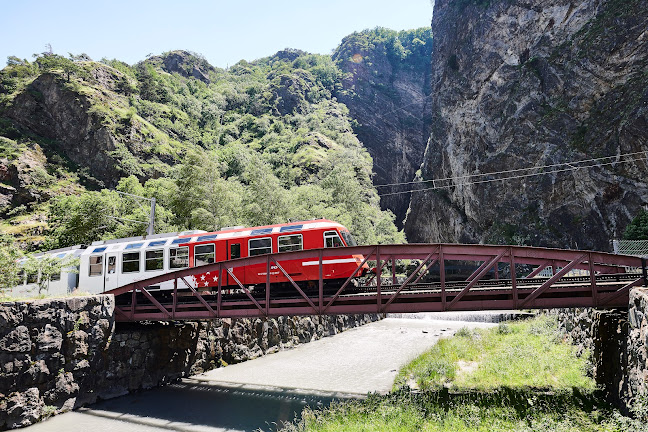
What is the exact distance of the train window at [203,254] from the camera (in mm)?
19141

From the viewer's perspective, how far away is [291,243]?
18203 millimetres

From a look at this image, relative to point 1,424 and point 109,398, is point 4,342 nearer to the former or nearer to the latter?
point 1,424

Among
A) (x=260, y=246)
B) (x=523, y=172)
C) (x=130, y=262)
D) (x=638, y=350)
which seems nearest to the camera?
(x=638, y=350)

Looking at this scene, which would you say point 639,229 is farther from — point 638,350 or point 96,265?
point 96,265

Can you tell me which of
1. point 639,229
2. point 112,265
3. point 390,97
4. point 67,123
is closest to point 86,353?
point 112,265

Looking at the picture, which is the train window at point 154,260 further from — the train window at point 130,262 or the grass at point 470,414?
the grass at point 470,414

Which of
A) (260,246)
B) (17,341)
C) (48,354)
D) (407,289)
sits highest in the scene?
(260,246)

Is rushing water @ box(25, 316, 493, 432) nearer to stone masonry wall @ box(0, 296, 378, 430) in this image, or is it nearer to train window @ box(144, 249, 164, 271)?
stone masonry wall @ box(0, 296, 378, 430)

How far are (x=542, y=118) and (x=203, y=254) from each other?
4297cm

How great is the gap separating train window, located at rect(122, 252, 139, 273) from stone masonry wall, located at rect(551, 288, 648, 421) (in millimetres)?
19900

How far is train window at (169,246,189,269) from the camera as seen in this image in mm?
19422

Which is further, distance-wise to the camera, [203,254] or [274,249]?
[203,254]

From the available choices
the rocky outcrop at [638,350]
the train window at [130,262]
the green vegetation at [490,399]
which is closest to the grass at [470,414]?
the green vegetation at [490,399]

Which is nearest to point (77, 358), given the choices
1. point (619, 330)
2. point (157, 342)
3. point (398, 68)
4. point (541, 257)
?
point (157, 342)
